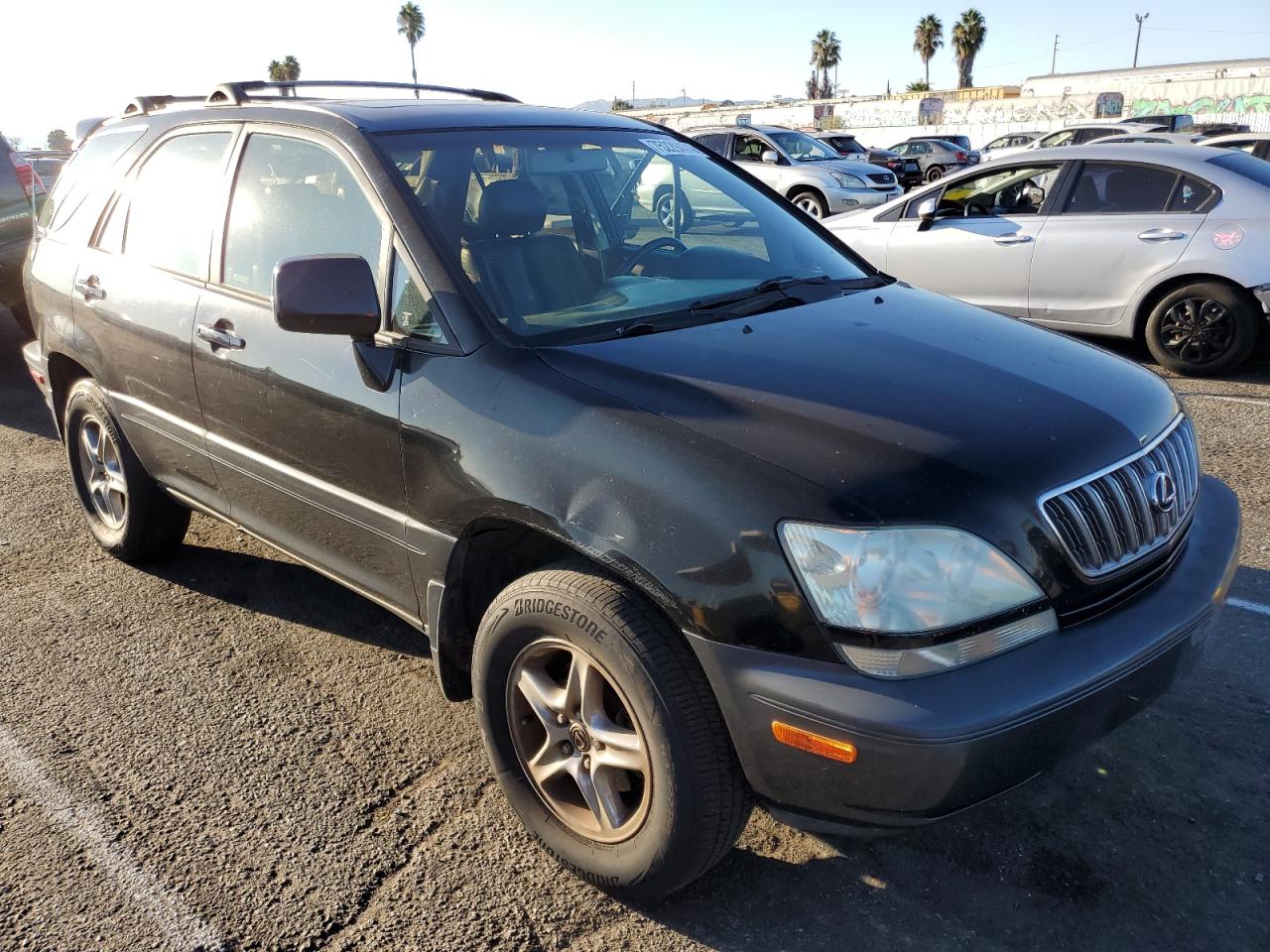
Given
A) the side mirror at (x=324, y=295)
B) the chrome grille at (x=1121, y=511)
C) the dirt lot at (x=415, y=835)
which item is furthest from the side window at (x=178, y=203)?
the chrome grille at (x=1121, y=511)

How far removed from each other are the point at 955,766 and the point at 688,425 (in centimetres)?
86

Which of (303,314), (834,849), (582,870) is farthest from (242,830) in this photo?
(834,849)

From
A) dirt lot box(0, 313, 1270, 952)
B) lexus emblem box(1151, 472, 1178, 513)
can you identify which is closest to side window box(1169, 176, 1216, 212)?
dirt lot box(0, 313, 1270, 952)

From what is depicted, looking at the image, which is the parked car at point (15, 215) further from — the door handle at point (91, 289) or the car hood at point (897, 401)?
the car hood at point (897, 401)

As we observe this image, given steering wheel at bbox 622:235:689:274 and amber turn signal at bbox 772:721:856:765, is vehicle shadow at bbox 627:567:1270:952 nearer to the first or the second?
amber turn signal at bbox 772:721:856:765

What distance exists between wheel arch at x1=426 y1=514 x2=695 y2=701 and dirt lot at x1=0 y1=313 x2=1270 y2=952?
0.42 meters

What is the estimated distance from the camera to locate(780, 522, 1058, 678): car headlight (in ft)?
6.46

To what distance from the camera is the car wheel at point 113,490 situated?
414cm

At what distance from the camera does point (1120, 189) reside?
7078 millimetres

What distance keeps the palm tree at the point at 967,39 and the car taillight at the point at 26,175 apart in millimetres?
72764

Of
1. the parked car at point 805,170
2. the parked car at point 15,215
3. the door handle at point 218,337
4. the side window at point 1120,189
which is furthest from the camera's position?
the parked car at point 805,170

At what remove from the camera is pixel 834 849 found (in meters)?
2.63

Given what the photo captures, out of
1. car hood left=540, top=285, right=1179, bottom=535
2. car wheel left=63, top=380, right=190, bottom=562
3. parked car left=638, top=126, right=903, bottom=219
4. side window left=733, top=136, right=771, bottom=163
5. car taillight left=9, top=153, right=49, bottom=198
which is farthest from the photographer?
side window left=733, top=136, right=771, bottom=163

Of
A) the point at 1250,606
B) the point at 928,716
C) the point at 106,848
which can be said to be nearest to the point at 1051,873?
the point at 928,716
